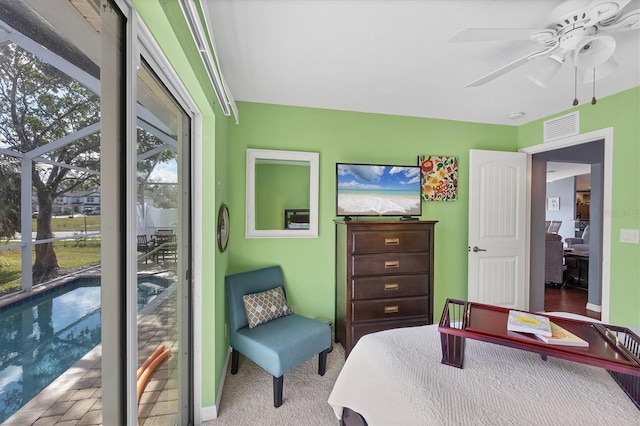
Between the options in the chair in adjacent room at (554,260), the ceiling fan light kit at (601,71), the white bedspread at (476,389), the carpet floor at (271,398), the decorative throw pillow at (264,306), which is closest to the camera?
the white bedspread at (476,389)

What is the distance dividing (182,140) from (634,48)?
2908 millimetres

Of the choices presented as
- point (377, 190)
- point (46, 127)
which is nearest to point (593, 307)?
point (377, 190)

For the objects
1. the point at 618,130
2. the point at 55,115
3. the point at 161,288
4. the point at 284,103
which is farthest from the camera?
the point at 284,103

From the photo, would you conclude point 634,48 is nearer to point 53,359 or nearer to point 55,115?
point 55,115

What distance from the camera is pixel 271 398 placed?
1859 mm

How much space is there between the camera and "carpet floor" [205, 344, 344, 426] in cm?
168

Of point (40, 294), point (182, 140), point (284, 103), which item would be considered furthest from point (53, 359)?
point (284, 103)

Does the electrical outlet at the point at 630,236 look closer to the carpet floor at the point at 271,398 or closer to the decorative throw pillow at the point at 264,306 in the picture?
the carpet floor at the point at 271,398

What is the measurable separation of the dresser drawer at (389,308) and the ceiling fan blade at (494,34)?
1956 mm

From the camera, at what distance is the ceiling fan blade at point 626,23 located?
112cm

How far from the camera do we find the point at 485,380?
38.9 inches

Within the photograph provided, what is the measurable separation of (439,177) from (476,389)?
7.76 ft

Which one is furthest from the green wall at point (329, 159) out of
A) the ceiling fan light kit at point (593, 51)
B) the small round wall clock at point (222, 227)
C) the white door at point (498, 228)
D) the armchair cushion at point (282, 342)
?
the ceiling fan light kit at point (593, 51)

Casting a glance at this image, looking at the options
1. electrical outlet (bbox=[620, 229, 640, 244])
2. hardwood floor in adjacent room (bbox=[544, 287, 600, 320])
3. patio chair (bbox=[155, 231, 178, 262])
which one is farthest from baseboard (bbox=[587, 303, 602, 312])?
patio chair (bbox=[155, 231, 178, 262])
